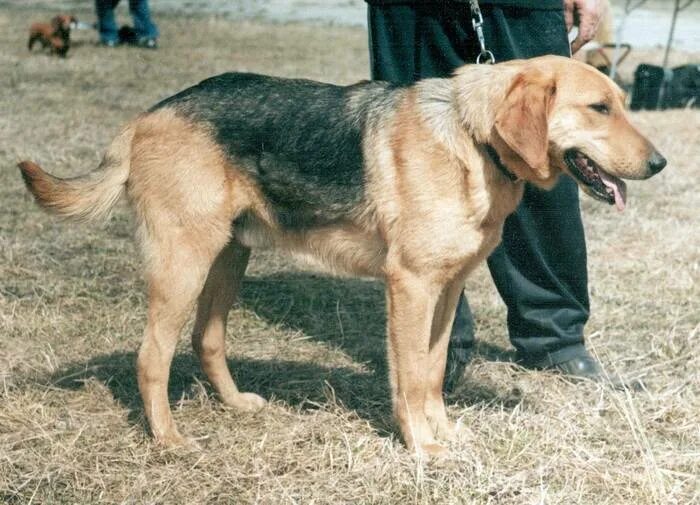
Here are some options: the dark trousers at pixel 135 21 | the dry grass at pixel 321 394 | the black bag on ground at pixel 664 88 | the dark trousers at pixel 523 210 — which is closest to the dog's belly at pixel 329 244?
the dry grass at pixel 321 394

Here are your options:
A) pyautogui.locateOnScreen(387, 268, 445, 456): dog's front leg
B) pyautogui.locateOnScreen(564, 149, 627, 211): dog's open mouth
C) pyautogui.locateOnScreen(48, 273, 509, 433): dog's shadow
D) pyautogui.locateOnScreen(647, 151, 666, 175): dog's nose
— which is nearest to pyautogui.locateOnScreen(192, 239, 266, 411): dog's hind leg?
pyautogui.locateOnScreen(48, 273, 509, 433): dog's shadow

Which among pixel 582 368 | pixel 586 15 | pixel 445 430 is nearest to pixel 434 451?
pixel 445 430

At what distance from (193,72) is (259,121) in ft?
31.6

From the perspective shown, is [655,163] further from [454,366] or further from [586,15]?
[454,366]

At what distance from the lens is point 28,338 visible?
4488 millimetres

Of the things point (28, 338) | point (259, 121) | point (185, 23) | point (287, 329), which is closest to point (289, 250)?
point (259, 121)

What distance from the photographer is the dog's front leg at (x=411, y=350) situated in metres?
3.43

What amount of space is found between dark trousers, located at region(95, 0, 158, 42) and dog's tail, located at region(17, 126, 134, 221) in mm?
12254

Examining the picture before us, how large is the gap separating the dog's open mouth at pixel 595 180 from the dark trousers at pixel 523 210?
0.87m

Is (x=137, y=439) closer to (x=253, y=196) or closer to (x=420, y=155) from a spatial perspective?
(x=253, y=196)

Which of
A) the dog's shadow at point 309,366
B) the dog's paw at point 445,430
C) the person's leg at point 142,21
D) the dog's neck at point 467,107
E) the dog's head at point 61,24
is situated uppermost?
the dog's neck at point 467,107

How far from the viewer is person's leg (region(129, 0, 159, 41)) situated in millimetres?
15305

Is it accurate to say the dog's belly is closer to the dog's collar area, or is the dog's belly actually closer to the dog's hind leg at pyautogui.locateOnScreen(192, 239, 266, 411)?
the dog's hind leg at pyautogui.locateOnScreen(192, 239, 266, 411)

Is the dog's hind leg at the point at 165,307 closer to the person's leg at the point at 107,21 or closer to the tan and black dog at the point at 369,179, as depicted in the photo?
the tan and black dog at the point at 369,179
